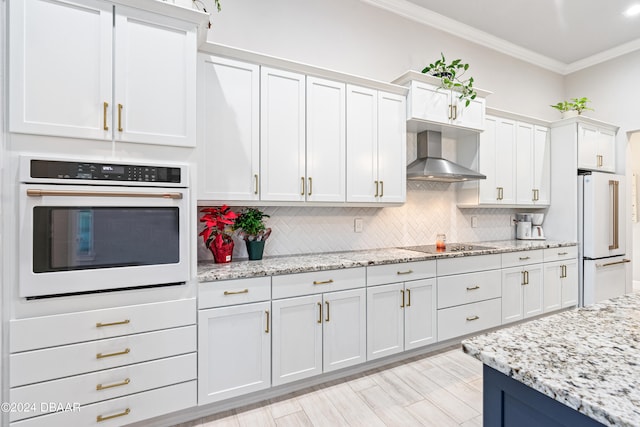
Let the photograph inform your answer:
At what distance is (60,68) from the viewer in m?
1.59

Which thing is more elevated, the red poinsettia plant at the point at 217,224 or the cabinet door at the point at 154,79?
the cabinet door at the point at 154,79

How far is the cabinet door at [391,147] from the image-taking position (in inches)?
111

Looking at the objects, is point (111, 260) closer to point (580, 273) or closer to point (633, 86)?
point (580, 273)

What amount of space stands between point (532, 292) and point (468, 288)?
104 cm

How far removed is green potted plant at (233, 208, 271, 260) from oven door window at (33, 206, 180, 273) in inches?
24.7

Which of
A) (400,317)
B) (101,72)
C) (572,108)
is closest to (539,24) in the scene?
(572,108)

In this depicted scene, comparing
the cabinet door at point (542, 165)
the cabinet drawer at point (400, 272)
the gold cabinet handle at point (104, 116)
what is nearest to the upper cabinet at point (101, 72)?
the gold cabinet handle at point (104, 116)

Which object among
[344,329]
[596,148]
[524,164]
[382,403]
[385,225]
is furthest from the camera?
[596,148]

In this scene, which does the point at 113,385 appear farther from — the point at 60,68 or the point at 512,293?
the point at 512,293

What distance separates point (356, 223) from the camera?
308 centimetres

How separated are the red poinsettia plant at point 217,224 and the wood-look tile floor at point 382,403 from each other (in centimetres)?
112

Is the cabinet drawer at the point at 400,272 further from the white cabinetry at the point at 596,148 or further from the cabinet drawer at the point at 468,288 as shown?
the white cabinetry at the point at 596,148

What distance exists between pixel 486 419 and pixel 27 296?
77.4 inches

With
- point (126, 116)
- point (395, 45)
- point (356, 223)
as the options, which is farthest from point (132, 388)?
point (395, 45)
